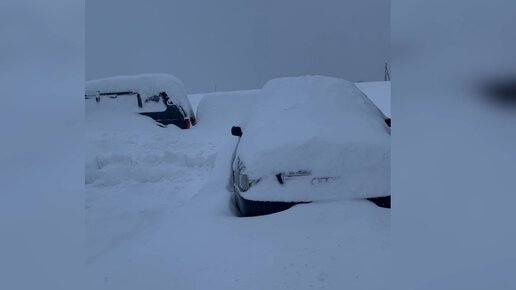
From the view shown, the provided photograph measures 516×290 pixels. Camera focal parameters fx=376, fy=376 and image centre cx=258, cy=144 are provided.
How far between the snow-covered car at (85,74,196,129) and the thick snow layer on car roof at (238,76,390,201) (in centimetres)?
504

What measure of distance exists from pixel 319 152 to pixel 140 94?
19.7 feet

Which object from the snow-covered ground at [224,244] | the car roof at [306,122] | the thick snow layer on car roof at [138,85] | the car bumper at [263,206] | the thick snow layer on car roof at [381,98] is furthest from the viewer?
the thick snow layer on car roof at [381,98]

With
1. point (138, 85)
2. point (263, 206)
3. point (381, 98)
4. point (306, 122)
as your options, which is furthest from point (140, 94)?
point (381, 98)

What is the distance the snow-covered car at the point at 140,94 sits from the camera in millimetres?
8023

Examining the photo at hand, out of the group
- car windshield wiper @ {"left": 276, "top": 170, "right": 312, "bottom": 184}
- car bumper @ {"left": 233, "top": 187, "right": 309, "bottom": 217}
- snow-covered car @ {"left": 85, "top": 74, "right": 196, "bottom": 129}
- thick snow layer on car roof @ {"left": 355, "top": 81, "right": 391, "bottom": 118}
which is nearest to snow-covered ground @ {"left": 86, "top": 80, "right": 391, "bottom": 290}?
car bumper @ {"left": 233, "top": 187, "right": 309, "bottom": 217}

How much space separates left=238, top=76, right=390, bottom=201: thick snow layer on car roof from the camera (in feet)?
9.35

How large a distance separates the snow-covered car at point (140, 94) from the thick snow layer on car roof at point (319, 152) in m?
5.04

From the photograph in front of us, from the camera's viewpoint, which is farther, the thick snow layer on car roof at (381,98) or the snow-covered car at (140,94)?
the thick snow layer on car roof at (381,98)

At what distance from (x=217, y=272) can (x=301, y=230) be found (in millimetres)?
664

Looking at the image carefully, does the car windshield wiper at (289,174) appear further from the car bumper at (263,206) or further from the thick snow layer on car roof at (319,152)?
the car bumper at (263,206)

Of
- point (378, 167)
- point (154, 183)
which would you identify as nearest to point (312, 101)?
point (378, 167)

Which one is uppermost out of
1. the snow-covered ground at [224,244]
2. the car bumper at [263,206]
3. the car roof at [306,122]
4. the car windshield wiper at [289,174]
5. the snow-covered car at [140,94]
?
the snow-covered car at [140,94]

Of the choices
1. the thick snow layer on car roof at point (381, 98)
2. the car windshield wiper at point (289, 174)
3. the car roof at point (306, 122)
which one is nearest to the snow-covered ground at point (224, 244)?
the car windshield wiper at point (289, 174)

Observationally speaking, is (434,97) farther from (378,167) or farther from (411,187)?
(378,167)
